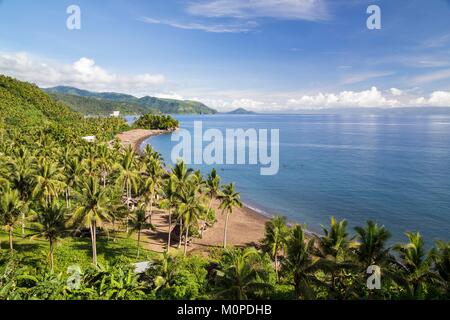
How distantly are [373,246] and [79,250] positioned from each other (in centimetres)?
3593

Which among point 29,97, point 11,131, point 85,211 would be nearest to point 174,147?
point 11,131

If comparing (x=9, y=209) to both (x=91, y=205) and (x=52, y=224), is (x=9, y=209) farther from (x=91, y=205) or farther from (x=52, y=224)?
(x=91, y=205)

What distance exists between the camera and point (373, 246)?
83.9 feet

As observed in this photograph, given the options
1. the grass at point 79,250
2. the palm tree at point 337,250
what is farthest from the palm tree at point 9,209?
the palm tree at point 337,250

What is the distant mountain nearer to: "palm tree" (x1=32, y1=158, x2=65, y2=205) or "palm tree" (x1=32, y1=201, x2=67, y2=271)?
"palm tree" (x1=32, y1=158, x2=65, y2=205)

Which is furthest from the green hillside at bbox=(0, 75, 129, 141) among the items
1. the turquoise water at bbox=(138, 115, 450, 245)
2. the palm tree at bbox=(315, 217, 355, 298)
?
the palm tree at bbox=(315, 217, 355, 298)

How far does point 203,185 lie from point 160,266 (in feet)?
78.1

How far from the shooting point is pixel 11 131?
116312mm

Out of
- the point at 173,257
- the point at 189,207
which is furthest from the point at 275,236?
the point at 173,257

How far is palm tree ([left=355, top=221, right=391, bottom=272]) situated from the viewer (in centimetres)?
2545

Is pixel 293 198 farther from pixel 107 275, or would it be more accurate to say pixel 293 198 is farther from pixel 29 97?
pixel 29 97

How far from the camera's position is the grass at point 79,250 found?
3821 centimetres

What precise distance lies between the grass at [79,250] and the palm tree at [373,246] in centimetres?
2394

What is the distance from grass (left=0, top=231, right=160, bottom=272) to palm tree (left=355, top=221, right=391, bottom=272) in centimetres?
2394
